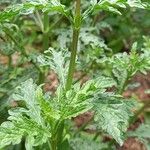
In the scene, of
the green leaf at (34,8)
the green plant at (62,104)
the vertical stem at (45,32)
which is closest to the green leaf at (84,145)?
the vertical stem at (45,32)

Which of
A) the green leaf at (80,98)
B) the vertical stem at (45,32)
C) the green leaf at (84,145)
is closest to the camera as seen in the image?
the green leaf at (80,98)

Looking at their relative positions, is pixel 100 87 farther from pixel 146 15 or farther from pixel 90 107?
pixel 146 15

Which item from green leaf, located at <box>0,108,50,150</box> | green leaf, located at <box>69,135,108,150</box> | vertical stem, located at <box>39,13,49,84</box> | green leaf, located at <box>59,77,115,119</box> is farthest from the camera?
vertical stem, located at <box>39,13,49,84</box>

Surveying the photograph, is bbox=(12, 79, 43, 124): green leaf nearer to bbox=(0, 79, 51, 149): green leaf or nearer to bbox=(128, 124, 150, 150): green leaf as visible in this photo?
bbox=(0, 79, 51, 149): green leaf

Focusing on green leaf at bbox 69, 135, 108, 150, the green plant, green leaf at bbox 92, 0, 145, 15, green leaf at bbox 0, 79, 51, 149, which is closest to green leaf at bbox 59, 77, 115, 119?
the green plant

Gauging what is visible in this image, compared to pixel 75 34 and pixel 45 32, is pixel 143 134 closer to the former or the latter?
pixel 45 32

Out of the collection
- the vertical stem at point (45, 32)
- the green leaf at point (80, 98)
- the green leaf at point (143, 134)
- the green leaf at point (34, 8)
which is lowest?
the green leaf at point (143, 134)

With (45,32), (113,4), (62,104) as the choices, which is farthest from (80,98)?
(45,32)

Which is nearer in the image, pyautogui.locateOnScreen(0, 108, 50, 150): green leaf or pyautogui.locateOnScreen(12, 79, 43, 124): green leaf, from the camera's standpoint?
pyautogui.locateOnScreen(0, 108, 50, 150): green leaf

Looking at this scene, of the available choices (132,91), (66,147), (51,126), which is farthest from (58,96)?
(132,91)

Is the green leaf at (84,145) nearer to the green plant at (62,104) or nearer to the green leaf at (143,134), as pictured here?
the green leaf at (143,134)
